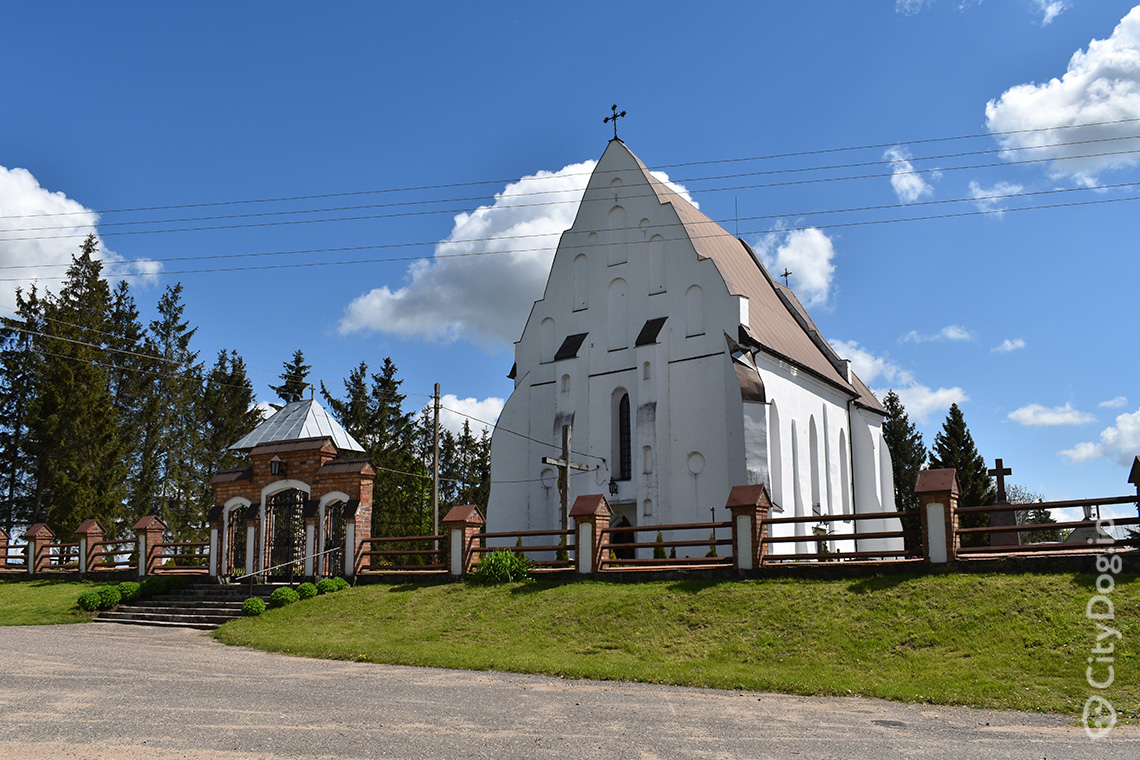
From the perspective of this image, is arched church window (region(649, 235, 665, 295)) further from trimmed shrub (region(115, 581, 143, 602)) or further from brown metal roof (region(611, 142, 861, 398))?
trimmed shrub (region(115, 581, 143, 602))

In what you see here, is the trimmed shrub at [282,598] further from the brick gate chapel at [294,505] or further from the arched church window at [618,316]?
the arched church window at [618,316]

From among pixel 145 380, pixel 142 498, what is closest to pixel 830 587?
pixel 142 498

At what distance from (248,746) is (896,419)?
47043mm

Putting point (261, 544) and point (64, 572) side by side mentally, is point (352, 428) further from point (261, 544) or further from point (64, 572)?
point (261, 544)

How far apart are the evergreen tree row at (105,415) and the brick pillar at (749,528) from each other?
25.6 meters

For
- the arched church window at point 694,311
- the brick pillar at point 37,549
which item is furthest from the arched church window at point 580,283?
the brick pillar at point 37,549

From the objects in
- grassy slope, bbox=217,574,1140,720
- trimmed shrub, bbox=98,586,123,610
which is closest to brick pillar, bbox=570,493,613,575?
grassy slope, bbox=217,574,1140,720

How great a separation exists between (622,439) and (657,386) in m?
2.27

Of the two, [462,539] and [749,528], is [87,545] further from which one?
[749,528]

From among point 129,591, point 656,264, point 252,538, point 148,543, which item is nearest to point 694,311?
point 656,264

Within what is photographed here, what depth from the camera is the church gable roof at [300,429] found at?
2184 cm

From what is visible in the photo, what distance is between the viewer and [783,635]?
1291 cm

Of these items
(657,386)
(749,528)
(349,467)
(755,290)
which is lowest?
(749,528)

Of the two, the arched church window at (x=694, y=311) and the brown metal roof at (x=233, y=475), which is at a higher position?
the arched church window at (x=694, y=311)
